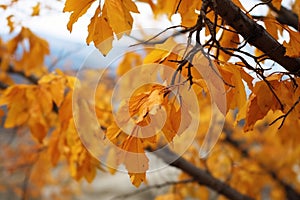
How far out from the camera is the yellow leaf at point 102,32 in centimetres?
60

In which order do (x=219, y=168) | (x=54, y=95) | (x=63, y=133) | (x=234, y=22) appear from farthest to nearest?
(x=219, y=168) < (x=63, y=133) < (x=54, y=95) < (x=234, y=22)

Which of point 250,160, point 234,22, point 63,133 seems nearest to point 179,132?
point 234,22

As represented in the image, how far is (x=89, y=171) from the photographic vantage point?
1.11 m

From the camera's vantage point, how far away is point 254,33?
0.59 meters

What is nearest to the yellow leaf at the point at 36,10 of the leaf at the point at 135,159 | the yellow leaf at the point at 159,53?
the yellow leaf at the point at 159,53

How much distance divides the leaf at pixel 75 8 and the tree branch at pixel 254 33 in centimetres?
18

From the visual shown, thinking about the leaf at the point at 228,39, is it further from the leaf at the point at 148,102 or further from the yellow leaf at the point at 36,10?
the yellow leaf at the point at 36,10

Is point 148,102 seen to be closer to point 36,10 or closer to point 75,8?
point 75,8

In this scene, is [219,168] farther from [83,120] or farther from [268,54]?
[268,54]

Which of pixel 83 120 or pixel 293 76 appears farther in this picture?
pixel 83 120

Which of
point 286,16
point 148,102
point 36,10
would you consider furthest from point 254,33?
point 36,10

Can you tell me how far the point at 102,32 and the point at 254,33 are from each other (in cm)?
22

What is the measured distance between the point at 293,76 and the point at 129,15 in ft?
0.89

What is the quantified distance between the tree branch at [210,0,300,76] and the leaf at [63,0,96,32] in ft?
0.58
